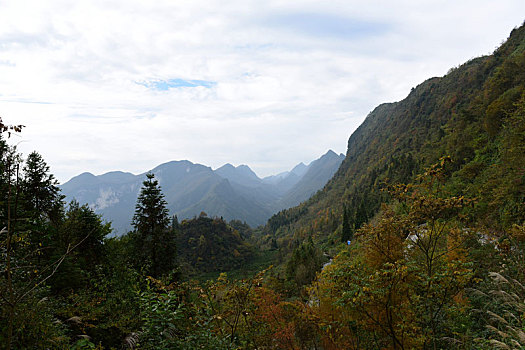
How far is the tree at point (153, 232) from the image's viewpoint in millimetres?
19281

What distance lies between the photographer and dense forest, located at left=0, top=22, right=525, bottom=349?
4938 millimetres

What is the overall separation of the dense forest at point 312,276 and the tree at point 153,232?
0.10 metres

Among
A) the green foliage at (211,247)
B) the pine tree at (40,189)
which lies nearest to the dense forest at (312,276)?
the pine tree at (40,189)

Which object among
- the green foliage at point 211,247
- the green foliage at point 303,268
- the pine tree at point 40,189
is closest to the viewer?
the pine tree at point 40,189

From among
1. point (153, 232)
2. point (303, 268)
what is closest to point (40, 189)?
point (153, 232)

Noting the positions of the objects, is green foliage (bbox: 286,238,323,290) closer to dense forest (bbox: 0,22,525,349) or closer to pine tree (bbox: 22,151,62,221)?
dense forest (bbox: 0,22,525,349)

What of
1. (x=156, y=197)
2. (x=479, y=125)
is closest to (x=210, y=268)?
(x=156, y=197)

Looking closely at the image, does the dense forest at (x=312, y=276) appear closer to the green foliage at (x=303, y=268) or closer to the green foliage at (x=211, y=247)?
the green foliage at (x=303, y=268)

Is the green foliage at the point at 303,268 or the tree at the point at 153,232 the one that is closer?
the tree at the point at 153,232

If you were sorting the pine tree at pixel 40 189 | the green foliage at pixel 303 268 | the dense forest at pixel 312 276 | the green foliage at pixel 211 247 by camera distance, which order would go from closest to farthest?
the dense forest at pixel 312 276, the pine tree at pixel 40 189, the green foliage at pixel 303 268, the green foliage at pixel 211 247

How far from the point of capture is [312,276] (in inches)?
1487

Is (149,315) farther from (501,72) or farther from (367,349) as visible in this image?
(501,72)

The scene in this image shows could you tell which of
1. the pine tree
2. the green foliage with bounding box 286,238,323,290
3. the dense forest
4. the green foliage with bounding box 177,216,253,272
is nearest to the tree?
the dense forest

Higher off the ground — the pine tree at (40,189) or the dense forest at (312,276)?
the pine tree at (40,189)
